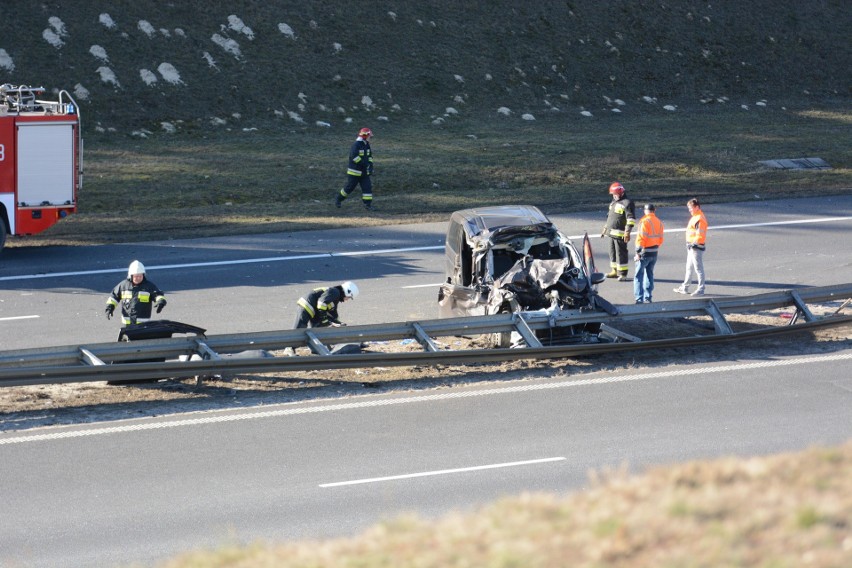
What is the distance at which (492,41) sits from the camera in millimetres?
41281

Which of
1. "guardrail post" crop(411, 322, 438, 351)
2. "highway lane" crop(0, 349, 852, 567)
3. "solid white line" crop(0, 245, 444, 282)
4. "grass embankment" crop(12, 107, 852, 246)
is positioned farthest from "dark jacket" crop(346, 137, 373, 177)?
"highway lane" crop(0, 349, 852, 567)

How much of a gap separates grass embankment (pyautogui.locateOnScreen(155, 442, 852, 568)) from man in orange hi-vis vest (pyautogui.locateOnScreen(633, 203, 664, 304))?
973cm

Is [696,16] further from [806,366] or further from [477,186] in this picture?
[806,366]

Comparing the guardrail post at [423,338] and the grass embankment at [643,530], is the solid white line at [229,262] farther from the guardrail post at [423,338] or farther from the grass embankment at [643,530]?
the grass embankment at [643,530]

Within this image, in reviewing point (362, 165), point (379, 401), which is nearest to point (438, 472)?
point (379, 401)

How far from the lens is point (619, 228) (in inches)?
732

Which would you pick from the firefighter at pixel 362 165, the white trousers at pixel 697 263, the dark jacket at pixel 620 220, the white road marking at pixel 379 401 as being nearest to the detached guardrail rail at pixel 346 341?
the white road marking at pixel 379 401

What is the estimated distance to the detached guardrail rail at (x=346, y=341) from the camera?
1227 centimetres

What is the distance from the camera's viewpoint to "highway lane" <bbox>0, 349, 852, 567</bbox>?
9.05 meters

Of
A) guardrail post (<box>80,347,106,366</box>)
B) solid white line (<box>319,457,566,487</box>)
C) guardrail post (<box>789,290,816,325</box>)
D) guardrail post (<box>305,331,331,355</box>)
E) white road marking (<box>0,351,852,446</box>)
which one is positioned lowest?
solid white line (<box>319,457,566,487</box>)

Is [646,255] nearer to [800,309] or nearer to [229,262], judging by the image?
[800,309]

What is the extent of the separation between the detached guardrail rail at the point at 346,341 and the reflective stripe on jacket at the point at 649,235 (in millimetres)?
2360

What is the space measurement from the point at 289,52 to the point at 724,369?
27.3 metres

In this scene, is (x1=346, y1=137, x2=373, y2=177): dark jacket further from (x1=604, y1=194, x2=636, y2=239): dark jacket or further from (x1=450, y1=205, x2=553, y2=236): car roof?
(x1=450, y1=205, x2=553, y2=236): car roof
